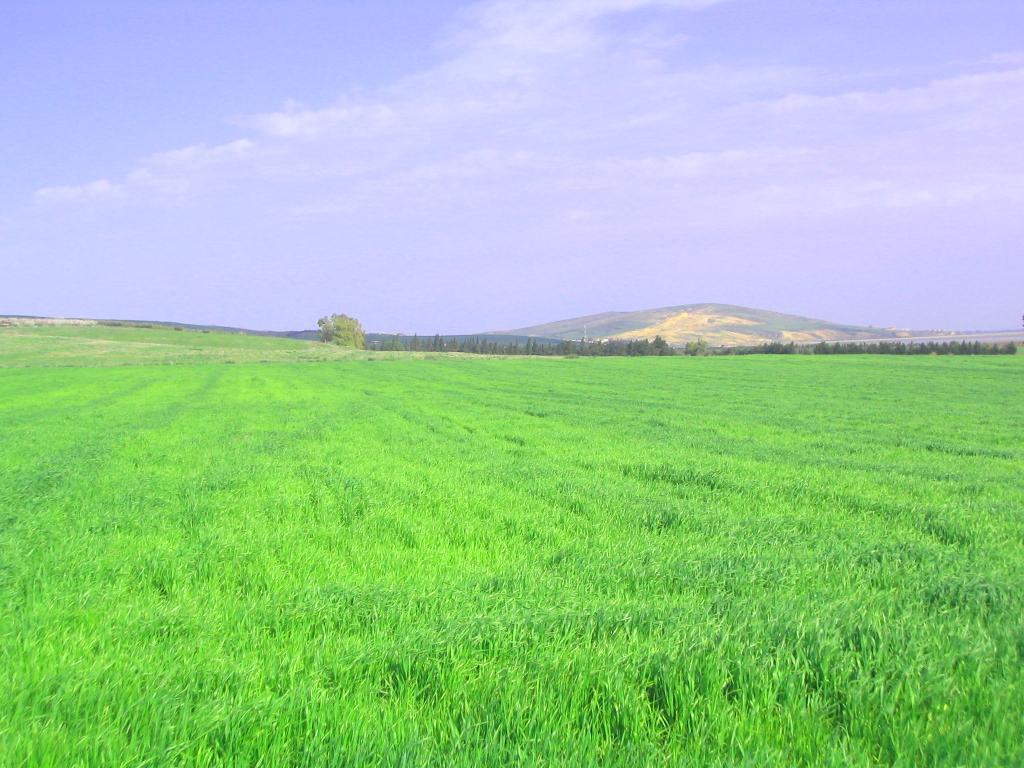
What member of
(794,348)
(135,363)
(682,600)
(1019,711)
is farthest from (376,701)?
(794,348)

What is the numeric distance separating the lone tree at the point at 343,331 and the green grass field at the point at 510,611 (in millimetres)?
131846

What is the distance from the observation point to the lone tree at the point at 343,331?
141750mm

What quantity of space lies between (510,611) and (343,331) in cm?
14391

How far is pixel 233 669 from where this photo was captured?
3.56m

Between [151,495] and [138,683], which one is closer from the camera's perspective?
[138,683]

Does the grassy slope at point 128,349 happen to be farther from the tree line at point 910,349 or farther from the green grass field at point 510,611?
the green grass field at point 510,611

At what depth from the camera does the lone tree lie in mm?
141750

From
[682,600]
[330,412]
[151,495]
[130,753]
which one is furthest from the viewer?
[330,412]

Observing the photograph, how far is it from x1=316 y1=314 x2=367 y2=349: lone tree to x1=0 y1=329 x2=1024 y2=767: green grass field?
13185 centimetres

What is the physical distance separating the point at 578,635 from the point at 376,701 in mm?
1388

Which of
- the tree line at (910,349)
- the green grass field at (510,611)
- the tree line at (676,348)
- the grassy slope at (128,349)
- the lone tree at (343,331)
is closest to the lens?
the green grass field at (510,611)

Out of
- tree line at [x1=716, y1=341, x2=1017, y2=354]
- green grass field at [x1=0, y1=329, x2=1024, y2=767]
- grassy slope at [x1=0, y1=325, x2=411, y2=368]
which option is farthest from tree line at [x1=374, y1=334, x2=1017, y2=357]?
green grass field at [x1=0, y1=329, x2=1024, y2=767]

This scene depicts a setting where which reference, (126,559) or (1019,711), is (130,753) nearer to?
(126,559)

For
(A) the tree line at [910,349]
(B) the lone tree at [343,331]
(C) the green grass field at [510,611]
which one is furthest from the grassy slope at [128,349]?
(C) the green grass field at [510,611]
